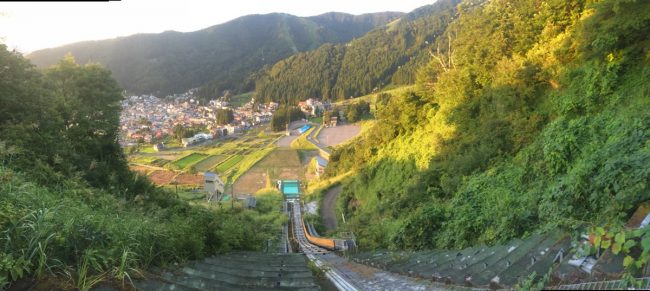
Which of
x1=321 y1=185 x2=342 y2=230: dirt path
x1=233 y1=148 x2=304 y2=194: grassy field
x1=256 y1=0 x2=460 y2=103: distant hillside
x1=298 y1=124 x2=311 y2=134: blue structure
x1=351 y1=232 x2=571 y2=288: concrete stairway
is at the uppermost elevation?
x1=256 y1=0 x2=460 y2=103: distant hillside

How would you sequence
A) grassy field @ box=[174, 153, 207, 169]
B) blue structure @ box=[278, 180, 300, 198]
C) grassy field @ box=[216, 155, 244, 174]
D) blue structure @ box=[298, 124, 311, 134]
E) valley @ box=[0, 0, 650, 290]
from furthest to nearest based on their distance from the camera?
blue structure @ box=[298, 124, 311, 134]
grassy field @ box=[174, 153, 207, 169]
grassy field @ box=[216, 155, 244, 174]
blue structure @ box=[278, 180, 300, 198]
valley @ box=[0, 0, 650, 290]

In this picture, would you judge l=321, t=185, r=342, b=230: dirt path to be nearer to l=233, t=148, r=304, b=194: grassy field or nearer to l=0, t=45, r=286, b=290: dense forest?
l=0, t=45, r=286, b=290: dense forest

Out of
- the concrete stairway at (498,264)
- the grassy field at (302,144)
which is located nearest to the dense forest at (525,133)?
the concrete stairway at (498,264)

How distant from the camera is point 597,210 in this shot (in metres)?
4.86

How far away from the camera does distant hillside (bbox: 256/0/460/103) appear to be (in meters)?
97.5

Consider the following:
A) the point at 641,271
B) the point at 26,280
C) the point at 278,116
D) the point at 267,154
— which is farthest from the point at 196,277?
the point at 278,116

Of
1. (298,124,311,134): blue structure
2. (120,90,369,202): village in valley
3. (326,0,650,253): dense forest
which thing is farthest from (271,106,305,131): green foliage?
(326,0,650,253): dense forest

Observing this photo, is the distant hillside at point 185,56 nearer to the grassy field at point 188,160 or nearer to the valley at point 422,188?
the grassy field at point 188,160

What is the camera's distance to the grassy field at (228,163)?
48.9 metres

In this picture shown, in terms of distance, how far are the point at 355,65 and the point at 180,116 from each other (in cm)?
4956

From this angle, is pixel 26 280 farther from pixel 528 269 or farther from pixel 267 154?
pixel 267 154

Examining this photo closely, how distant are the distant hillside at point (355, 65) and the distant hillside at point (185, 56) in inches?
770

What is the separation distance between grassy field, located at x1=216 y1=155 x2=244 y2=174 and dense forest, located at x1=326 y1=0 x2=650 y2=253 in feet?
105

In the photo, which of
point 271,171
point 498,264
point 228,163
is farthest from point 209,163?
point 498,264
